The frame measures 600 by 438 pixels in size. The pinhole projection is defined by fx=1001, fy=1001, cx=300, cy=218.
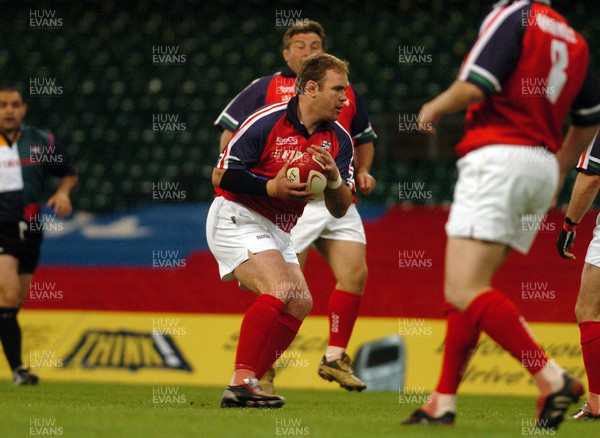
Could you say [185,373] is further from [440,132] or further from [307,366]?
[440,132]

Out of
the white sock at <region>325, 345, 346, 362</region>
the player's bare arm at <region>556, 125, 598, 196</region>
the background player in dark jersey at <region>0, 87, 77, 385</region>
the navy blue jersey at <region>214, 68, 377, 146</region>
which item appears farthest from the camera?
the background player in dark jersey at <region>0, 87, 77, 385</region>

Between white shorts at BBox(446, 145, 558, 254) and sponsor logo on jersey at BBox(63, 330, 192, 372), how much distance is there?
529cm

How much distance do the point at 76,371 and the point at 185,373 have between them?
1015 millimetres

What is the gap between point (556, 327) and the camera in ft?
27.3

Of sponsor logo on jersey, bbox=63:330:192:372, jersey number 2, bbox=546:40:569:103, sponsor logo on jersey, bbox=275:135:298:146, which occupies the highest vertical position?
jersey number 2, bbox=546:40:569:103

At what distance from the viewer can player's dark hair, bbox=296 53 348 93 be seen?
514cm

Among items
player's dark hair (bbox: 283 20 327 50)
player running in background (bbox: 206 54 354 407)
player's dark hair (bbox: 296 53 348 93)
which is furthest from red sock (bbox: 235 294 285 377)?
player's dark hair (bbox: 283 20 327 50)

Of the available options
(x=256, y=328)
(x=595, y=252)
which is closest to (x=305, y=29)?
(x=256, y=328)

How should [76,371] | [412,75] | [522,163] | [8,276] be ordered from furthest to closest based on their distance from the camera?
1. [412,75]
2. [76,371]
3. [8,276]
4. [522,163]

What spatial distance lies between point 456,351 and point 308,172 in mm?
1295

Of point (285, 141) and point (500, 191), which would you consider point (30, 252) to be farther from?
point (500, 191)

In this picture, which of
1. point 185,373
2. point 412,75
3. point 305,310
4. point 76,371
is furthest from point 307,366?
point 412,75

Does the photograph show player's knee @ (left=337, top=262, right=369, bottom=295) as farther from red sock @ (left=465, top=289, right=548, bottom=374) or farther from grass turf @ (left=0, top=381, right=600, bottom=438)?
red sock @ (left=465, top=289, right=548, bottom=374)

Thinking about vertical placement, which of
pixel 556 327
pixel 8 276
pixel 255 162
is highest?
pixel 255 162
